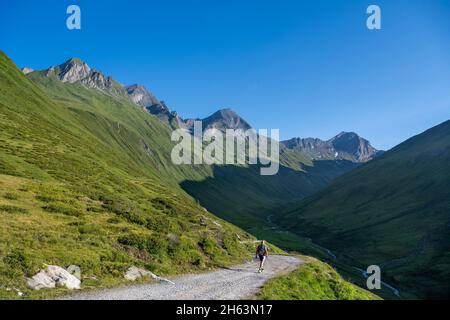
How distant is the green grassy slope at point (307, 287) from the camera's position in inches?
1180

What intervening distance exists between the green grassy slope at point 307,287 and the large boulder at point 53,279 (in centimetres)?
1346

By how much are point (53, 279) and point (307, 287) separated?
2267 cm

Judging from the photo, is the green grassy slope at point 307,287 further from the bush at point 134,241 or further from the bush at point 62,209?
the bush at point 62,209

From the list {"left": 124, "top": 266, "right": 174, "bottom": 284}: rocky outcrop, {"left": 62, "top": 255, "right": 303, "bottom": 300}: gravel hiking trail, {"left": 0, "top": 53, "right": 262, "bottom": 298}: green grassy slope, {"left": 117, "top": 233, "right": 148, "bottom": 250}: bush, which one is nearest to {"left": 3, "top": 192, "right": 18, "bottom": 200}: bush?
{"left": 0, "top": 53, "right": 262, "bottom": 298}: green grassy slope

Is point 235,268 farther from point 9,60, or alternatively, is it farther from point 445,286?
point 9,60

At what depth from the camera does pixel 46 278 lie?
84.1 ft

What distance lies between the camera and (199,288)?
1129 inches

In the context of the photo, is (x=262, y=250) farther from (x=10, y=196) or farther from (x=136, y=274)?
(x=10, y=196)

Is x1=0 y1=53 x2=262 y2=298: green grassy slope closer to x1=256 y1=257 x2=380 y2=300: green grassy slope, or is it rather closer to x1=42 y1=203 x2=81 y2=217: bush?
x1=42 y1=203 x2=81 y2=217: bush

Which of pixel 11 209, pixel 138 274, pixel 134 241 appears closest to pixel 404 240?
pixel 134 241

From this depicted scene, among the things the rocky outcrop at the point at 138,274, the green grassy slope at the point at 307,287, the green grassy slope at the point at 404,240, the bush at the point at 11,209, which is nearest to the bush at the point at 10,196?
the bush at the point at 11,209

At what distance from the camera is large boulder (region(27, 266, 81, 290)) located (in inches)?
975
